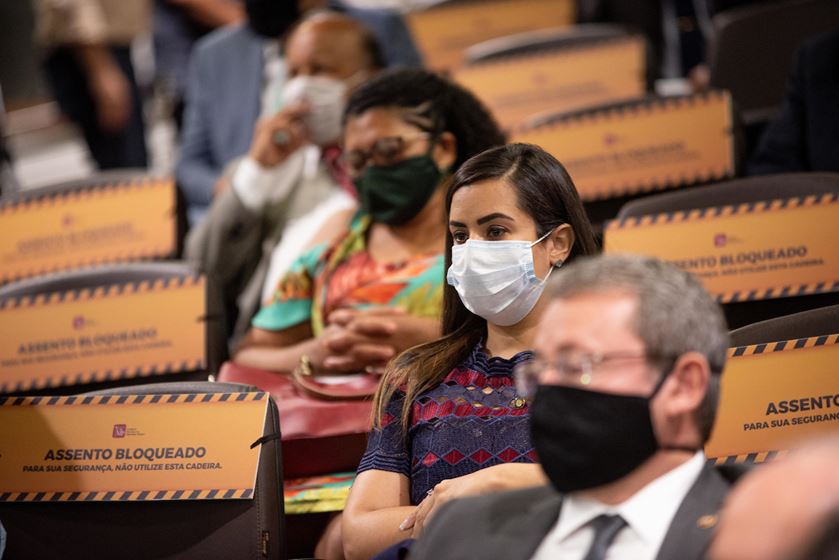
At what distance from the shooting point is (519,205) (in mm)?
2488

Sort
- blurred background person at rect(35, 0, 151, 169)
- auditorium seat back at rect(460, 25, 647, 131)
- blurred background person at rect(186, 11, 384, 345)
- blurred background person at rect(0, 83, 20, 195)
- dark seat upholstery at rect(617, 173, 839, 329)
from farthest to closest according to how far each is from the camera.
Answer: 1. blurred background person at rect(0, 83, 20, 195)
2. blurred background person at rect(35, 0, 151, 169)
3. auditorium seat back at rect(460, 25, 647, 131)
4. blurred background person at rect(186, 11, 384, 345)
5. dark seat upholstery at rect(617, 173, 839, 329)

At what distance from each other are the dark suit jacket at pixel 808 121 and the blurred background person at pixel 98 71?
128 inches

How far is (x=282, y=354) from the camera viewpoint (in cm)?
334

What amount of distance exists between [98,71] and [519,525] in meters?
4.46

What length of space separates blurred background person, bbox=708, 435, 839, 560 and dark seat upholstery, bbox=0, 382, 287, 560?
1.30m

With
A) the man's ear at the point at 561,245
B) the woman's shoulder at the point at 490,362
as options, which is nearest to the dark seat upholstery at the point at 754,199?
the man's ear at the point at 561,245

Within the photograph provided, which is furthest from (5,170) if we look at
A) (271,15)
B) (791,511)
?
(791,511)

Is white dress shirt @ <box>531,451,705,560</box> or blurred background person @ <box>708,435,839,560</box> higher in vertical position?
blurred background person @ <box>708,435,839,560</box>

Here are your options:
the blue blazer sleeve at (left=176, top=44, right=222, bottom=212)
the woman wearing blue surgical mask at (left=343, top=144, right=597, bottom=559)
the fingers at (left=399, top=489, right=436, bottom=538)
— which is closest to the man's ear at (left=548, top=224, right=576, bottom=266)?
the woman wearing blue surgical mask at (left=343, top=144, right=597, bottom=559)

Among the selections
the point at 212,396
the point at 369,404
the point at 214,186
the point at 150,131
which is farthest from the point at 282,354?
the point at 150,131

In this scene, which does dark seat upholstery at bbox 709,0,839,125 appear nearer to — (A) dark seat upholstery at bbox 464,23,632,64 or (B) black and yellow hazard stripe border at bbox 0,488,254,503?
(A) dark seat upholstery at bbox 464,23,632,64

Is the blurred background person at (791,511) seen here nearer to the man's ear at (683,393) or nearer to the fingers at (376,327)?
the man's ear at (683,393)

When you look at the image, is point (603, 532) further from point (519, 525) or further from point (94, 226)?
point (94, 226)

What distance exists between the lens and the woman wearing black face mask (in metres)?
3.21
